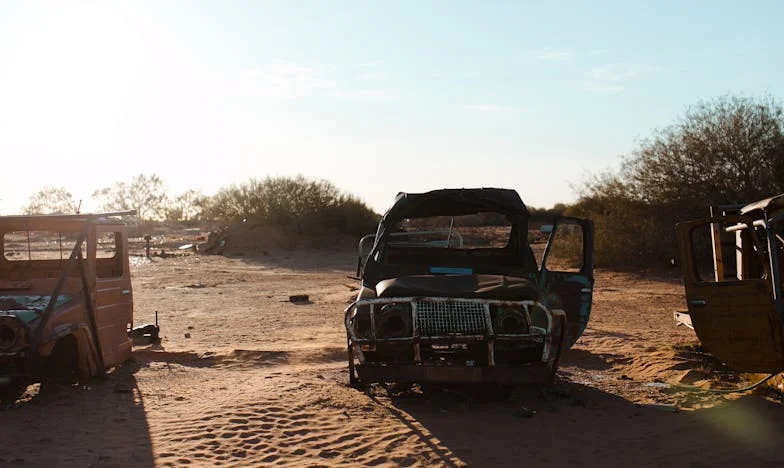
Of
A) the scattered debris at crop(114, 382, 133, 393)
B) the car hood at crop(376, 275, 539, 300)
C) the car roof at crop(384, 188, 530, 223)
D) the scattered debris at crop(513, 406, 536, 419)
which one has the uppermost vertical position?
the car roof at crop(384, 188, 530, 223)

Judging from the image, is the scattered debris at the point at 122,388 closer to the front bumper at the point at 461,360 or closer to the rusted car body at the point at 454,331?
the rusted car body at the point at 454,331

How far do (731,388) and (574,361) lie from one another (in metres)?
2.49

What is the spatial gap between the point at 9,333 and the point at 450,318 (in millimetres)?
4186

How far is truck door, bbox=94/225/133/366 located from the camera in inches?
342

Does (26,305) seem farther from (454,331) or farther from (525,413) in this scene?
(525,413)

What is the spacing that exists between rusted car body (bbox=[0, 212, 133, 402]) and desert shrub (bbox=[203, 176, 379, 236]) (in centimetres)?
3210

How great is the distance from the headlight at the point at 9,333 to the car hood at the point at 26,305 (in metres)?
0.10

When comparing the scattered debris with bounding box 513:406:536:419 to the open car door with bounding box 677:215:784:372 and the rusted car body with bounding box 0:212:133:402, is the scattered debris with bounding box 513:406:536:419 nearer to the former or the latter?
the open car door with bounding box 677:215:784:372

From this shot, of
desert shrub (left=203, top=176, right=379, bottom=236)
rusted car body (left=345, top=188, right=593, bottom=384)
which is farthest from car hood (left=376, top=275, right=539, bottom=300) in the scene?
desert shrub (left=203, top=176, right=379, bottom=236)

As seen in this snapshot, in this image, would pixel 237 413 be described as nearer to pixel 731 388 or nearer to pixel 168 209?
pixel 731 388

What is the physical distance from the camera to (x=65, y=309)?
788 centimetres

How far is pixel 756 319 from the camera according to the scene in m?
6.94

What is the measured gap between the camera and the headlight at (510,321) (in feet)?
22.7

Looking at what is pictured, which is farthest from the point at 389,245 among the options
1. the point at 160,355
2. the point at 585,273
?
the point at 160,355
